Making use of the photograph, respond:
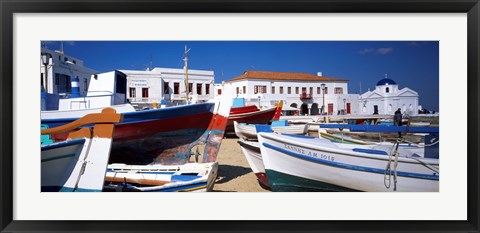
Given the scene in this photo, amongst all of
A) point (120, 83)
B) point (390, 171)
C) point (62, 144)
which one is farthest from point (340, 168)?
point (120, 83)

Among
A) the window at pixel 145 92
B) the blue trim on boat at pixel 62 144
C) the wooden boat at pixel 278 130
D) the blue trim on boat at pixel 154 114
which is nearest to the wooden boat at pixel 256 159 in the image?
the blue trim on boat at pixel 154 114

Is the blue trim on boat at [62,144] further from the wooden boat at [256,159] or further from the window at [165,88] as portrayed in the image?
the window at [165,88]

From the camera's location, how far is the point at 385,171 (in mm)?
3447

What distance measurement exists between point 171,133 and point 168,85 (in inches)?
412

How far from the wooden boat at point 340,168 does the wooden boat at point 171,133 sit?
3.26ft

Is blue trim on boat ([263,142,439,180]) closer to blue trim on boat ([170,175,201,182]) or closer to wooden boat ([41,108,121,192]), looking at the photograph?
blue trim on boat ([170,175,201,182])

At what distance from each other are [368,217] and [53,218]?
3.06m

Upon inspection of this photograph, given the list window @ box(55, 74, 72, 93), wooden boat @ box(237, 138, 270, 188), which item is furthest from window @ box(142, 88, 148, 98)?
wooden boat @ box(237, 138, 270, 188)

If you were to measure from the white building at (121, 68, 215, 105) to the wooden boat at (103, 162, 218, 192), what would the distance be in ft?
31.4

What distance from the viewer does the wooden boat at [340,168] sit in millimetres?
3342

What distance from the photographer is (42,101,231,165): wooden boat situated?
4.72 metres
